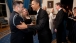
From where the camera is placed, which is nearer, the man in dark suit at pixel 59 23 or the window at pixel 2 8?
the man in dark suit at pixel 59 23

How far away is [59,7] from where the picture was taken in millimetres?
3533

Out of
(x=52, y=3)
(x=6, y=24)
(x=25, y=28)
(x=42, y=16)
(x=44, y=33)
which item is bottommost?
(x=6, y=24)

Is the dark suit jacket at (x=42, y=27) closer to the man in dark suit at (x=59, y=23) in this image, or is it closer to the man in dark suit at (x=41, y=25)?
the man in dark suit at (x=41, y=25)

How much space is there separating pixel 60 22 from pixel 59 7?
56 cm

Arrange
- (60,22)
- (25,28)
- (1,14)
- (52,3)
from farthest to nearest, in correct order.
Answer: (1,14), (52,3), (60,22), (25,28)

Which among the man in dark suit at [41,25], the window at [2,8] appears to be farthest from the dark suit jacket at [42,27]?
the window at [2,8]

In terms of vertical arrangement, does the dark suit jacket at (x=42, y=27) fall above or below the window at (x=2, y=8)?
below

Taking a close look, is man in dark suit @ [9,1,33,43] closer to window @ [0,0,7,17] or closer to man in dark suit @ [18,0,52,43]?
man in dark suit @ [18,0,52,43]

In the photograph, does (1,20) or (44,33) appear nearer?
(44,33)

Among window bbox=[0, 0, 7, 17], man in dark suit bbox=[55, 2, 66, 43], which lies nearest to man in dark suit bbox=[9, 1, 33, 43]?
man in dark suit bbox=[55, 2, 66, 43]

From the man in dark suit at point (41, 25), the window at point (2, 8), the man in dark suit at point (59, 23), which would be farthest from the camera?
the window at point (2, 8)

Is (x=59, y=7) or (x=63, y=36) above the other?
(x=59, y=7)

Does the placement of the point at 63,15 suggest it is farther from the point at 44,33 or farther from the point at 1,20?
the point at 1,20

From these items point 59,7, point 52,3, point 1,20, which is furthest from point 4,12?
point 59,7
